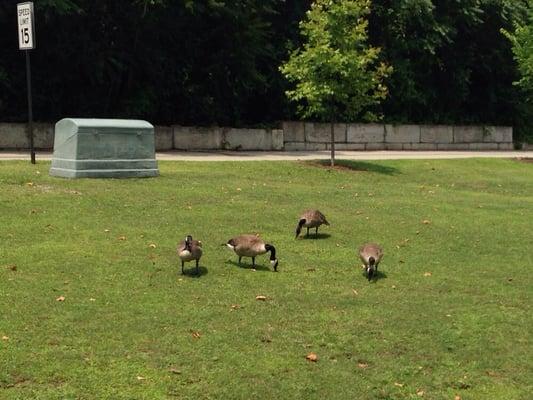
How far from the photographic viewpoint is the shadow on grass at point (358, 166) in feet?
67.1

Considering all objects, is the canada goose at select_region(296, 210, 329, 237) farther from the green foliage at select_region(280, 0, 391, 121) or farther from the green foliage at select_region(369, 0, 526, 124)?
the green foliage at select_region(369, 0, 526, 124)

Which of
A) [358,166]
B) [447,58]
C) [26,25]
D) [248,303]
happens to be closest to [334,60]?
[358,166]

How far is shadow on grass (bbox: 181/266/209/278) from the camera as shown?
784 cm

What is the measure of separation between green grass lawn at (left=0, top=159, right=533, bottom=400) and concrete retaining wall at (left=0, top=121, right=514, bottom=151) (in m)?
9.85

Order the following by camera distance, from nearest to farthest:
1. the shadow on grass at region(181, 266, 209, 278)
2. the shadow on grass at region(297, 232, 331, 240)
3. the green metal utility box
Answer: the shadow on grass at region(181, 266, 209, 278) < the shadow on grass at region(297, 232, 331, 240) < the green metal utility box

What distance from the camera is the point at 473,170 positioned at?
2248cm

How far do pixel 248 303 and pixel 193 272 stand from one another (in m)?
1.21

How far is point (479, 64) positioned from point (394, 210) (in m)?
24.4

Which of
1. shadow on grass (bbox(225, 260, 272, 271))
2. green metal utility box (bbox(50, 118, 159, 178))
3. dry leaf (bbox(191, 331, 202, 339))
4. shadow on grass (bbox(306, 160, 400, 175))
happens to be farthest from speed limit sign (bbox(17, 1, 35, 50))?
dry leaf (bbox(191, 331, 202, 339))

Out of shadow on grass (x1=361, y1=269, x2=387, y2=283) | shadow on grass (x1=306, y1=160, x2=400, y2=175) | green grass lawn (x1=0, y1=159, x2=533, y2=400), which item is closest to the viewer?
green grass lawn (x1=0, y1=159, x2=533, y2=400)

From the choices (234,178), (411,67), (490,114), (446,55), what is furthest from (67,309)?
(490,114)

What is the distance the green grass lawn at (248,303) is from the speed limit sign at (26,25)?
3199mm

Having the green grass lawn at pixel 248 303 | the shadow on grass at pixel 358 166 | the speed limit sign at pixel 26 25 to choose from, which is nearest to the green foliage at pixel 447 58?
the shadow on grass at pixel 358 166

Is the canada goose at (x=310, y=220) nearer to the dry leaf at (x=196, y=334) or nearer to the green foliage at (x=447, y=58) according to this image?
the dry leaf at (x=196, y=334)
